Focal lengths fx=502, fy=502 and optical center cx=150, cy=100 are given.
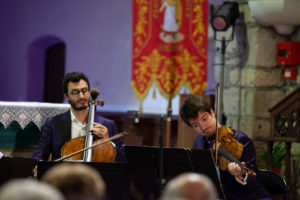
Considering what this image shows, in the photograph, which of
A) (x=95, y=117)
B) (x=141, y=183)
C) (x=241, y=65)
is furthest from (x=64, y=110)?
(x=241, y=65)

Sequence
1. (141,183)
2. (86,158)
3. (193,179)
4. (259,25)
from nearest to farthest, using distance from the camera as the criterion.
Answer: (193,179) < (141,183) < (86,158) < (259,25)

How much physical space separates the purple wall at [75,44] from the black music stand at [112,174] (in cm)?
413

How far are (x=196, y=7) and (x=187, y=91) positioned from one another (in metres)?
1.06

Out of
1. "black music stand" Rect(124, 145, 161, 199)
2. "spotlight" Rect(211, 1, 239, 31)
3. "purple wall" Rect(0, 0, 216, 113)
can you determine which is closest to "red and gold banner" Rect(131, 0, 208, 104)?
"purple wall" Rect(0, 0, 216, 113)

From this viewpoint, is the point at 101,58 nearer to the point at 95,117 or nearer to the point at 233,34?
the point at 233,34

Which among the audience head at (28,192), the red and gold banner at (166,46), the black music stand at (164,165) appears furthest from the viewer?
the red and gold banner at (166,46)

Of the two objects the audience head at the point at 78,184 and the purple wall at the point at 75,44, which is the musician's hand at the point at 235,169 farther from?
the purple wall at the point at 75,44

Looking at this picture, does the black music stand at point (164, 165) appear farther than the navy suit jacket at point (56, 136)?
No

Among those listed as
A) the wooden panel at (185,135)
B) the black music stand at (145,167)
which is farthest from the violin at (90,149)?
the wooden panel at (185,135)

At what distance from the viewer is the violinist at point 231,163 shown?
305 cm

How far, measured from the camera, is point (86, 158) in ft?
10.8

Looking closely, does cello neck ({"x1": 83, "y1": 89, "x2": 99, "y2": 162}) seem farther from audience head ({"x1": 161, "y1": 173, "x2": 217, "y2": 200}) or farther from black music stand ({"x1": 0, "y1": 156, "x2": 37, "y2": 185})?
audience head ({"x1": 161, "y1": 173, "x2": 217, "y2": 200})

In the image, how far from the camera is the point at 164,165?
2.77 m

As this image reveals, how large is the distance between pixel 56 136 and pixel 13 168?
107 centimetres
